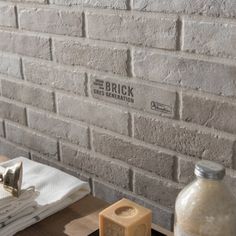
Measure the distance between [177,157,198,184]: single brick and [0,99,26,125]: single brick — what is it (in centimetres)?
55

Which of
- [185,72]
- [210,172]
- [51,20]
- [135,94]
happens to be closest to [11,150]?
[51,20]

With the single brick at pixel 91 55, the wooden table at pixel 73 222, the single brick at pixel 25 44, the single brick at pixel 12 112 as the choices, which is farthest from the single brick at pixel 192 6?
the single brick at pixel 12 112

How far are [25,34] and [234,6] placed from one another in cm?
62

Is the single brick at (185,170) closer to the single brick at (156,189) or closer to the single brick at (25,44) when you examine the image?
the single brick at (156,189)

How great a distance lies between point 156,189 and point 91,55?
0.35 m

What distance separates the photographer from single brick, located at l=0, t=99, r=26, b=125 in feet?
4.26

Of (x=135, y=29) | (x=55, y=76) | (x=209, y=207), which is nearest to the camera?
(x=209, y=207)

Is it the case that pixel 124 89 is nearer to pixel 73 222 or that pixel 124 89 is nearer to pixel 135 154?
pixel 135 154

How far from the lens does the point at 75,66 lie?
109 centimetres

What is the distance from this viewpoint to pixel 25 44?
3.94 ft

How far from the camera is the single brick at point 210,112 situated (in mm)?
824

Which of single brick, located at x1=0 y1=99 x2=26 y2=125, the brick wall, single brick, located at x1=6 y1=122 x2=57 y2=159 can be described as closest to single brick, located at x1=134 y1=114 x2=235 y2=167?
the brick wall

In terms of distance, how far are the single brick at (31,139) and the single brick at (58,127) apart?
22mm

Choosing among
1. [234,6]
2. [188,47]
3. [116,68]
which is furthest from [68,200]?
[234,6]
